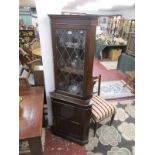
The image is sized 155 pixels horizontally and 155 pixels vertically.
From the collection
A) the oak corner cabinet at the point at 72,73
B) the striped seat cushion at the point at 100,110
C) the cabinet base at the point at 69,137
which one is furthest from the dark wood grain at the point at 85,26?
the cabinet base at the point at 69,137

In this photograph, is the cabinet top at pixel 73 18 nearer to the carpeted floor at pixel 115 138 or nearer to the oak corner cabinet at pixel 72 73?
the oak corner cabinet at pixel 72 73

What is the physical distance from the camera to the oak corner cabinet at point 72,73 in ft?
4.97

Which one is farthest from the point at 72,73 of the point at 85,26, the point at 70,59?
the point at 85,26

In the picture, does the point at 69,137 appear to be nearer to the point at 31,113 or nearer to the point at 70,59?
the point at 31,113

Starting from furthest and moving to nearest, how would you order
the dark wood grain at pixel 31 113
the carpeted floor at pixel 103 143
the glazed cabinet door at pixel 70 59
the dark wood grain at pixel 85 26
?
the carpeted floor at pixel 103 143 → the glazed cabinet door at pixel 70 59 → the dark wood grain at pixel 85 26 → the dark wood grain at pixel 31 113

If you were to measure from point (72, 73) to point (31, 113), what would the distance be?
26.7 inches

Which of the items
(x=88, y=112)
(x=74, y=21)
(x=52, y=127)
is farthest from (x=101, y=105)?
(x=74, y=21)

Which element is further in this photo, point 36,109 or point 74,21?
point 36,109

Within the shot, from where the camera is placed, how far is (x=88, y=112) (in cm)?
184

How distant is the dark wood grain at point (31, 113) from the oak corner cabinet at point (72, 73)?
221mm
